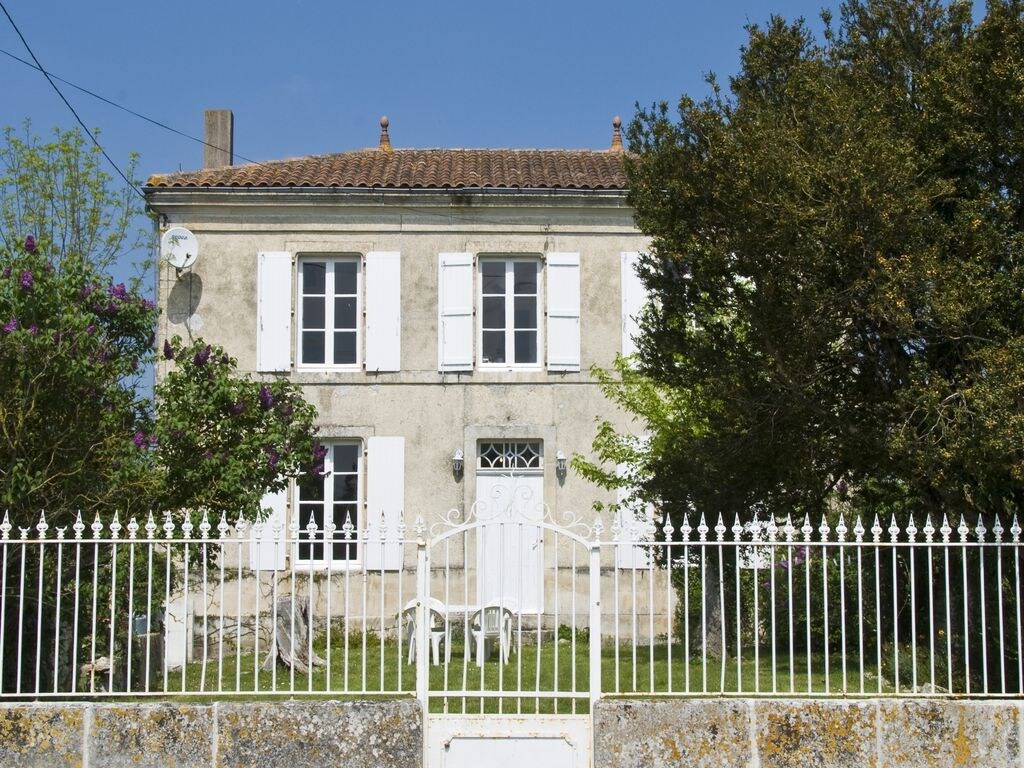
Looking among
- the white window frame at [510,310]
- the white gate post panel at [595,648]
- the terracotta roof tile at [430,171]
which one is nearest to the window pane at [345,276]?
the terracotta roof tile at [430,171]

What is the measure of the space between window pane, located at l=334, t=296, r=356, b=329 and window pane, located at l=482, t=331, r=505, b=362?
1615mm

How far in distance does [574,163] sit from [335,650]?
24.0ft

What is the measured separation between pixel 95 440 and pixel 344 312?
753cm

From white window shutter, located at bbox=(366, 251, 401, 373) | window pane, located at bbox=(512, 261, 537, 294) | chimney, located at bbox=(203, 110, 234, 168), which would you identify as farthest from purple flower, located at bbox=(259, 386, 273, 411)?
chimney, located at bbox=(203, 110, 234, 168)

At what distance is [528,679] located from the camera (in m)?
9.49

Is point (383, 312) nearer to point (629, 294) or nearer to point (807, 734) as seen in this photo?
point (629, 294)

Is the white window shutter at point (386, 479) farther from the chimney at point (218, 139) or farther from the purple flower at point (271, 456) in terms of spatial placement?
the purple flower at point (271, 456)

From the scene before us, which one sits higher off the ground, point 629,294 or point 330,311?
point 629,294

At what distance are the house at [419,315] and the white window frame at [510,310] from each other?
2cm

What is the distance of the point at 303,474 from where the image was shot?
1073cm

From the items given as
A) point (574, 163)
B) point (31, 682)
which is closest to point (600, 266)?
point (574, 163)

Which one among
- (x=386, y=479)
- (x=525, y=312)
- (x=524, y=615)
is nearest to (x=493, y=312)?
(x=525, y=312)

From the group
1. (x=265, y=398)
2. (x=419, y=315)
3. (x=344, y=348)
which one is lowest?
(x=265, y=398)

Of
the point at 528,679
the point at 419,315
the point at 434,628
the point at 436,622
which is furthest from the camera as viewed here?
the point at 419,315
